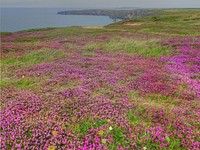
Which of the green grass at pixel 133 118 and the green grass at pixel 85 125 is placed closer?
the green grass at pixel 85 125

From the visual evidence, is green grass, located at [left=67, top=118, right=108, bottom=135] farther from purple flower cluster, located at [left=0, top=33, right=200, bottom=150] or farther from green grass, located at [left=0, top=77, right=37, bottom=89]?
green grass, located at [left=0, top=77, right=37, bottom=89]

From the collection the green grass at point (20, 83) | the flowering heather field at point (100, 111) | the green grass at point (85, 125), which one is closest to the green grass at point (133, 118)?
the flowering heather field at point (100, 111)

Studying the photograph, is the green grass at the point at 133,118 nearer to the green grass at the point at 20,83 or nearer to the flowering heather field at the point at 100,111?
the flowering heather field at the point at 100,111

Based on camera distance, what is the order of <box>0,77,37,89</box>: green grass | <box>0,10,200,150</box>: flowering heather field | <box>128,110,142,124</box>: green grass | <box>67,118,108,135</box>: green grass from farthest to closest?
<box>0,77,37,89</box>: green grass < <box>128,110,142,124</box>: green grass < <box>67,118,108,135</box>: green grass < <box>0,10,200,150</box>: flowering heather field

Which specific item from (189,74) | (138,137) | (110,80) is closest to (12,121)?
(138,137)

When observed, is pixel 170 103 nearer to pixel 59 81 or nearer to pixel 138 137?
pixel 138 137

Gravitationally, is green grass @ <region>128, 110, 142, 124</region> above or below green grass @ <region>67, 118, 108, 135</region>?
below

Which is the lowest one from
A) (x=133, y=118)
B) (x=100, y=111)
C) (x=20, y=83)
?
(x=133, y=118)

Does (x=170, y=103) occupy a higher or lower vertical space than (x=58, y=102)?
lower

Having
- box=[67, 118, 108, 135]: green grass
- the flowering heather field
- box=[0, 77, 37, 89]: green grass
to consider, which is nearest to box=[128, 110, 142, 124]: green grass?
the flowering heather field

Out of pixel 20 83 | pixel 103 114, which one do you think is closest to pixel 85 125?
pixel 103 114

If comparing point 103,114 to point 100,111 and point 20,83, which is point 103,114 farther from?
point 20,83

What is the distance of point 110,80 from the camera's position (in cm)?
1277

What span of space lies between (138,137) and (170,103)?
4.13 meters
